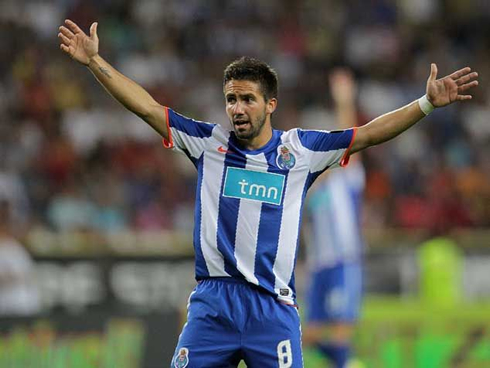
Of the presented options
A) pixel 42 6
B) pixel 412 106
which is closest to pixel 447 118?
pixel 42 6

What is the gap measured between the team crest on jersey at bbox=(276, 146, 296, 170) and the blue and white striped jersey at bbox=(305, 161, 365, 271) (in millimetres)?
3477

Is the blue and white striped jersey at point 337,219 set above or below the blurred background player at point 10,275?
above

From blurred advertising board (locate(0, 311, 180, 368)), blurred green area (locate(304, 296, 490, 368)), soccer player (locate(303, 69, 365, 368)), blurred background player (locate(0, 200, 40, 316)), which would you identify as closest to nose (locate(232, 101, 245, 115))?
soccer player (locate(303, 69, 365, 368))

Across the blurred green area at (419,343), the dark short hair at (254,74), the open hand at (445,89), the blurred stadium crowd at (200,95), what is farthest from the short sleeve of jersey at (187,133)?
the blurred stadium crowd at (200,95)

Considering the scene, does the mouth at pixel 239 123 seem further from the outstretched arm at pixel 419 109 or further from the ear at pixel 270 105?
the outstretched arm at pixel 419 109

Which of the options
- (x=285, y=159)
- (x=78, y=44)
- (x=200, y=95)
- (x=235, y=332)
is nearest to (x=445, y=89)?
(x=285, y=159)

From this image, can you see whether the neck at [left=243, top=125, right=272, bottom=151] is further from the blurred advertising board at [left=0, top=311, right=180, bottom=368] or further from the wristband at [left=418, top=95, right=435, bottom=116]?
the blurred advertising board at [left=0, top=311, right=180, bottom=368]

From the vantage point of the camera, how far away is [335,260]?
31.0 ft

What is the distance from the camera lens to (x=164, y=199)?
14398mm

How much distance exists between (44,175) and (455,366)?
6.12 meters

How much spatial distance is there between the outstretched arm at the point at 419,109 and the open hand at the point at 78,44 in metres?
1.51

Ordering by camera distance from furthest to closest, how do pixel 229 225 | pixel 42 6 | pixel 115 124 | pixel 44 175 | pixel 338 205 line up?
pixel 42 6, pixel 115 124, pixel 44 175, pixel 338 205, pixel 229 225

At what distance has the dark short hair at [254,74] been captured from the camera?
5832 mm

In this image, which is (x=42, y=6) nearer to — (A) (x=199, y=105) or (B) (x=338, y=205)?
(A) (x=199, y=105)
